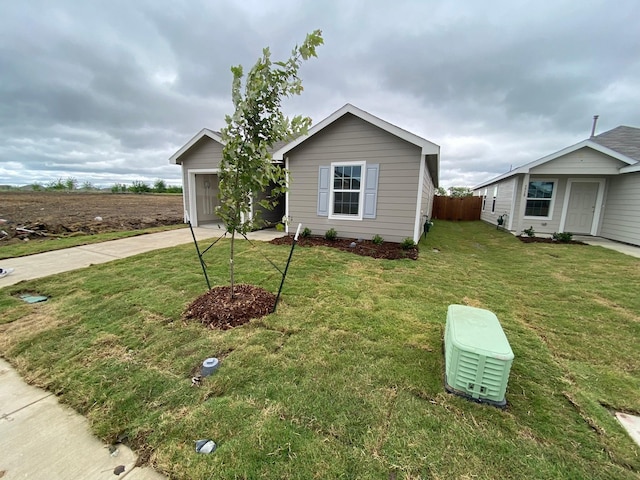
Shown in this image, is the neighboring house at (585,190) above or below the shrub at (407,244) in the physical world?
above

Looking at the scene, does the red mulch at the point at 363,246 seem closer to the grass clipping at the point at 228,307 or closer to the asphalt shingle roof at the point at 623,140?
the grass clipping at the point at 228,307

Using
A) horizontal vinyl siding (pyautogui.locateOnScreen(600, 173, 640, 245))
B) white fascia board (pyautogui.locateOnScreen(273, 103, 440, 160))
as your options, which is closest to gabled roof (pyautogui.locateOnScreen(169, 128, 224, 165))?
white fascia board (pyautogui.locateOnScreen(273, 103, 440, 160))

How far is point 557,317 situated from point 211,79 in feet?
42.8

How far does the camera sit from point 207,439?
166 cm

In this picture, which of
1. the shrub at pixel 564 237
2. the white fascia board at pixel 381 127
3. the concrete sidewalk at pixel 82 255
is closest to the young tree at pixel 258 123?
the white fascia board at pixel 381 127

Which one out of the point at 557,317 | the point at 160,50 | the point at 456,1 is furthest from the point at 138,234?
the point at 456,1

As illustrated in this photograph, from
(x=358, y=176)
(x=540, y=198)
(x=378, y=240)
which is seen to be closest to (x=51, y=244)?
(x=358, y=176)

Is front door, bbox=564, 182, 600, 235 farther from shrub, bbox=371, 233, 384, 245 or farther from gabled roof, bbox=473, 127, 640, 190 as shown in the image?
shrub, bbox=371, 233, 384, 245

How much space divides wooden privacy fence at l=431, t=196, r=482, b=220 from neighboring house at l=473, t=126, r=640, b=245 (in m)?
6.86

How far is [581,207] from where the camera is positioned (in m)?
10.4

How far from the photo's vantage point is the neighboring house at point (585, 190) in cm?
890

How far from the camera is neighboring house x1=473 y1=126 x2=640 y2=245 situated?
8.90 m

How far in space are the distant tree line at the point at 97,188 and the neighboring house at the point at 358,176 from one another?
45.5m

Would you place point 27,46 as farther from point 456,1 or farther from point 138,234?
point 456,1
